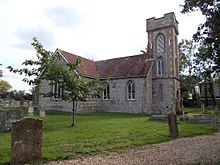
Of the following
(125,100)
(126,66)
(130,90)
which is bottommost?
(125,100)

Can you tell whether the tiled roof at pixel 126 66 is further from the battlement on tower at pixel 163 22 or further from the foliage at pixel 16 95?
the foliage at pixel 16 95

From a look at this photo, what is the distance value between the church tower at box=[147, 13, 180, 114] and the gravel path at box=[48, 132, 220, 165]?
19.2m

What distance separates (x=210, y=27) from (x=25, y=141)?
27.4 feet

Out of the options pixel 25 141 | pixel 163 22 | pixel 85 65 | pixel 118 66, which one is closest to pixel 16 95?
pixel 85 65

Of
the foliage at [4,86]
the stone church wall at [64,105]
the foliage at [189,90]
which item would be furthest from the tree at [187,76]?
the foliage at [4,86]

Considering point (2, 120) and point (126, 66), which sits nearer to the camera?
point (2, 120)

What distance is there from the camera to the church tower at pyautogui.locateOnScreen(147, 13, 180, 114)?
29.5 m

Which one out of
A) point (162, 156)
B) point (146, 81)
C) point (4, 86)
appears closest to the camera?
point (162, 156)

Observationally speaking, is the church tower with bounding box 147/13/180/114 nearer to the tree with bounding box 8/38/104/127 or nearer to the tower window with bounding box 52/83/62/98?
the tower window with bounding box 52/83/62/98

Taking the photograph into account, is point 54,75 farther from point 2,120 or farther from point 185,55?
point 185,55

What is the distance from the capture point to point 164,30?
3109cm

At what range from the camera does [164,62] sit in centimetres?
3052

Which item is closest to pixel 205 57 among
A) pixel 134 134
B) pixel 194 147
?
pixel 194 147

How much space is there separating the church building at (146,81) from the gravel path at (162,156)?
18.9m
